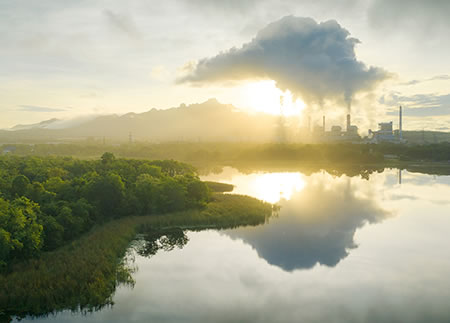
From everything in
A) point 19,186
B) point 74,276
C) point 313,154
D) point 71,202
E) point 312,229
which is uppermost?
point 19,186

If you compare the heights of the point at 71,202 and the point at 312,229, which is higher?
the point at 71,202

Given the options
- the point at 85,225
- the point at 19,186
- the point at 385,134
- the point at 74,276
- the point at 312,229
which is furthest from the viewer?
the point at 385,134

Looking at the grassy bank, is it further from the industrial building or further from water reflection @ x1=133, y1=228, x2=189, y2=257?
the industrial building

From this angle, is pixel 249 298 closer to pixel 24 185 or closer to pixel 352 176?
pixel 24 185

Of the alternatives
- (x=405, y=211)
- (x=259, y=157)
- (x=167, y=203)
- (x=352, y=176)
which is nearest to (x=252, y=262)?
(x=167, y=203)

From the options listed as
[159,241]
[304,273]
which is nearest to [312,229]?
[304,273]

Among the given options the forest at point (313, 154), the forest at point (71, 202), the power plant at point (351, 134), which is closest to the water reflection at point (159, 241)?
the forest at point (71, 202)

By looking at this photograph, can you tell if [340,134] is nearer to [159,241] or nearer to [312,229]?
[312,229]
